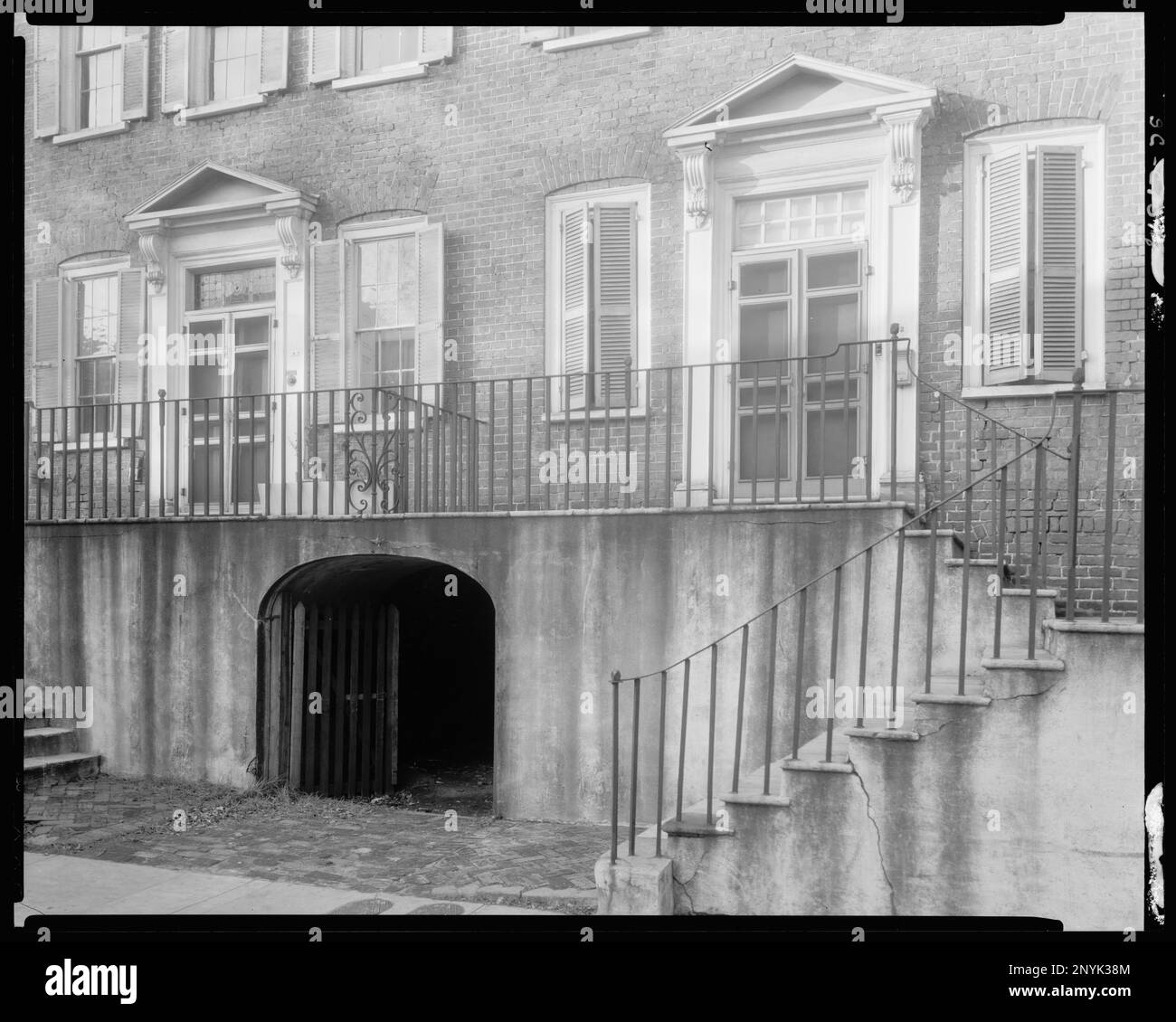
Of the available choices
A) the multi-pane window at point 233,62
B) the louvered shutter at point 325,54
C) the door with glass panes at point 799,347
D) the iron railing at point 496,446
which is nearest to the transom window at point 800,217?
the door with glass panes at point 799,347

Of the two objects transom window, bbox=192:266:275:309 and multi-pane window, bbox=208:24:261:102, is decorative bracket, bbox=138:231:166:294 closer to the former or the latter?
transom window, bbox=192:266:275:309

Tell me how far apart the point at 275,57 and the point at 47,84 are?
1.79 m

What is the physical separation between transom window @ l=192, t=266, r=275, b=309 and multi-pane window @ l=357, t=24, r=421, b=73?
186 centimetres

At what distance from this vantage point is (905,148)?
22.4 ft

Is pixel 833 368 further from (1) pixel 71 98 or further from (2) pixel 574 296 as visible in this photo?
(1) pixel 71 98

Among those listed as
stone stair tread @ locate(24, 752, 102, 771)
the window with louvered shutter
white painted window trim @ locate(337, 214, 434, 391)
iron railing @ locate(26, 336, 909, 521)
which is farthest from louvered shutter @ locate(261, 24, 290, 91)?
stone stair tread @ locate(24, 752, 102, 771)

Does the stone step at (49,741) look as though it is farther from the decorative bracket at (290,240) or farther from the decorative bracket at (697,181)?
the decorative bracket at (697,181)

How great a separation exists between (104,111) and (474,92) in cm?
298

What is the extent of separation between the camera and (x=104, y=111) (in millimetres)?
8141

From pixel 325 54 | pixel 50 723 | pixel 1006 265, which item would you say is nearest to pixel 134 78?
pixel 325 54

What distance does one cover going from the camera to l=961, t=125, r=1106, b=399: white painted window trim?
6504 mm

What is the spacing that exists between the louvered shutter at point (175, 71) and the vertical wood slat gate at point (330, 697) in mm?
4077
